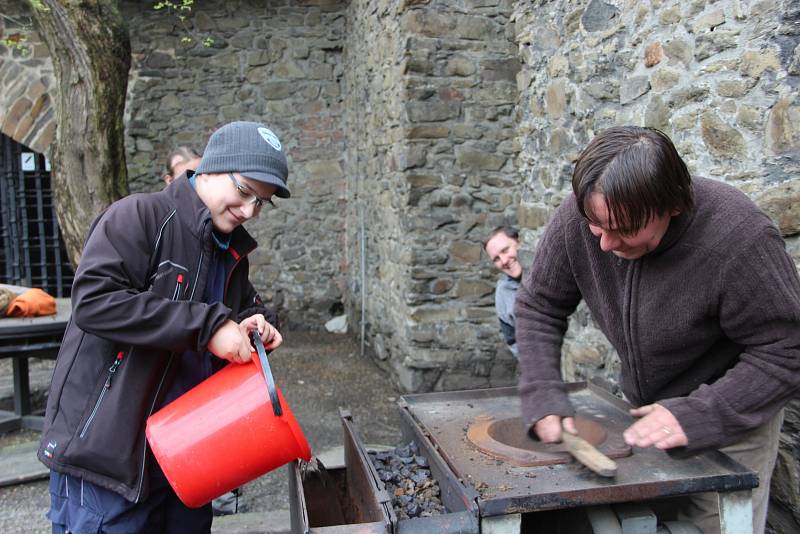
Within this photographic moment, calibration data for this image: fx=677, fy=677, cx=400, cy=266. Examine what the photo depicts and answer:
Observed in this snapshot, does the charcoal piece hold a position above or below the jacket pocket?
below

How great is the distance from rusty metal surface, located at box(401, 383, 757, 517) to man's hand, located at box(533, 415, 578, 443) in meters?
0.07

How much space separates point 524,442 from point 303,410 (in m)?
3.30

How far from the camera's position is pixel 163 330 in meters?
1.66

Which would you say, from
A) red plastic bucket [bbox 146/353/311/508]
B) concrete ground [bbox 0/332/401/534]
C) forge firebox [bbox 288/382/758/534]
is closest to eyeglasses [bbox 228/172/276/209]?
red plastic bucket [bbox 146/353/311/508]

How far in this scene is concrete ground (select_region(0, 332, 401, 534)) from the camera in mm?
3299

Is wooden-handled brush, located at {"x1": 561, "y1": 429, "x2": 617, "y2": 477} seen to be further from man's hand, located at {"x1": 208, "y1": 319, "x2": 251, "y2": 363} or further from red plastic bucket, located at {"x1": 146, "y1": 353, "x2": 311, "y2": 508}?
man's hand, located at {"x1": 208, "y1": 319, "x2": 251, "y2": 363}

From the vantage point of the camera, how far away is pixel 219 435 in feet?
5.73

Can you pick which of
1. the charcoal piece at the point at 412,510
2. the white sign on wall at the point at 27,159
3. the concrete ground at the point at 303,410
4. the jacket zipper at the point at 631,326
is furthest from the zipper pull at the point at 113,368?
the white sign on wall at the point at 27,159

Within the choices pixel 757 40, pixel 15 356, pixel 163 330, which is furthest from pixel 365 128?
pixel 163 330

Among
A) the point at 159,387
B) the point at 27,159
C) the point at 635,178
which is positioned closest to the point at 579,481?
the point at 635,178

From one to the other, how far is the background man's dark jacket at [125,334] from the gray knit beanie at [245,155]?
0.46 feet

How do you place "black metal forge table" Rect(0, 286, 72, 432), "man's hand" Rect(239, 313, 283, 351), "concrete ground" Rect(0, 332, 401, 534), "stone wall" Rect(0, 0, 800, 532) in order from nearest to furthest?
"man's hand" Rect(239, 313, 283, 351), "stone wall" Rect(0, 0, 800, 532), "concrete ground" Rect(0, 332, 401, 534), "black metal forge table" Rect(0, 286, 72, 432)

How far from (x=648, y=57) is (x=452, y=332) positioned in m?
2.79

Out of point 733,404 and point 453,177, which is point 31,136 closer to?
point 453,177
